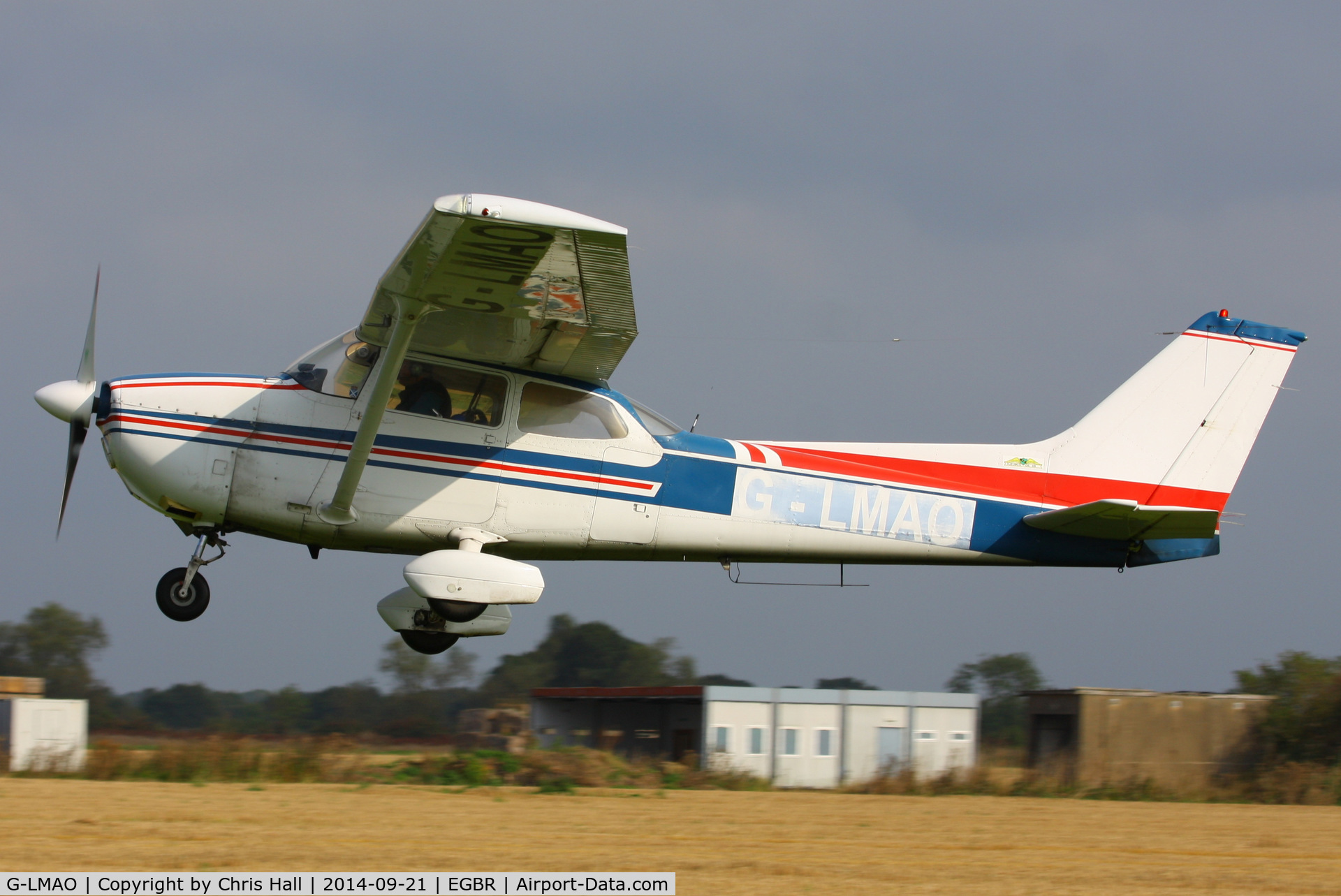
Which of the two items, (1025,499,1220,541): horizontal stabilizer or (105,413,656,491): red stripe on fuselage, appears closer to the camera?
(105,413,656,491): red stripe on fuselage

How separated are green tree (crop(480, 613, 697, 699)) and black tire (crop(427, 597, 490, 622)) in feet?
105

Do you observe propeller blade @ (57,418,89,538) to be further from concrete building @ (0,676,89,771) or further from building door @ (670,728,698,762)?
building door @ (670,728,698,762)

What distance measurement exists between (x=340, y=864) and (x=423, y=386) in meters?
3.32

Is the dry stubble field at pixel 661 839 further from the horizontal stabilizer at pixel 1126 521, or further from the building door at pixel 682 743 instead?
the building door at pixel 682 743

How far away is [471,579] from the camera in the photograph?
8.45 meters

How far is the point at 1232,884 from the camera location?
8148mm

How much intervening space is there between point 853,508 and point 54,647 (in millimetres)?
31472

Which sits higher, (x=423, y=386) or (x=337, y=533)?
(x=423, y=386)

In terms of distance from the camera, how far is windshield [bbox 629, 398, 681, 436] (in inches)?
370

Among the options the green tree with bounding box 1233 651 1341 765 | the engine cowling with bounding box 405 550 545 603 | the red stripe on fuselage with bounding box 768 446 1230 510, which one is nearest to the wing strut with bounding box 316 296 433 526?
the engine cowling with bounding box 405 550 545 603

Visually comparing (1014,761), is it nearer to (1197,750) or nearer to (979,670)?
(1197,750)

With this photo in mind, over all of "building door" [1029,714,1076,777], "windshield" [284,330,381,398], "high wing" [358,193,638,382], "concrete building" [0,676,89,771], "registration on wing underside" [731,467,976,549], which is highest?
"high wing" [358,193,638,382]

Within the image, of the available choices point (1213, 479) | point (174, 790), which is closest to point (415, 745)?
point (174, 790)

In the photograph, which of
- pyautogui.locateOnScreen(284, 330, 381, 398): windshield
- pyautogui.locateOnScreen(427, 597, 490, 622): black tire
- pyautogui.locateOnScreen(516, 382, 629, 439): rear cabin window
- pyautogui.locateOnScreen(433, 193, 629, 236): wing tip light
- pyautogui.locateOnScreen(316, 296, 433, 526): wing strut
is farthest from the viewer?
pyautogui.locateOnScreen(516, 382, 629, 439): rear cabin window
